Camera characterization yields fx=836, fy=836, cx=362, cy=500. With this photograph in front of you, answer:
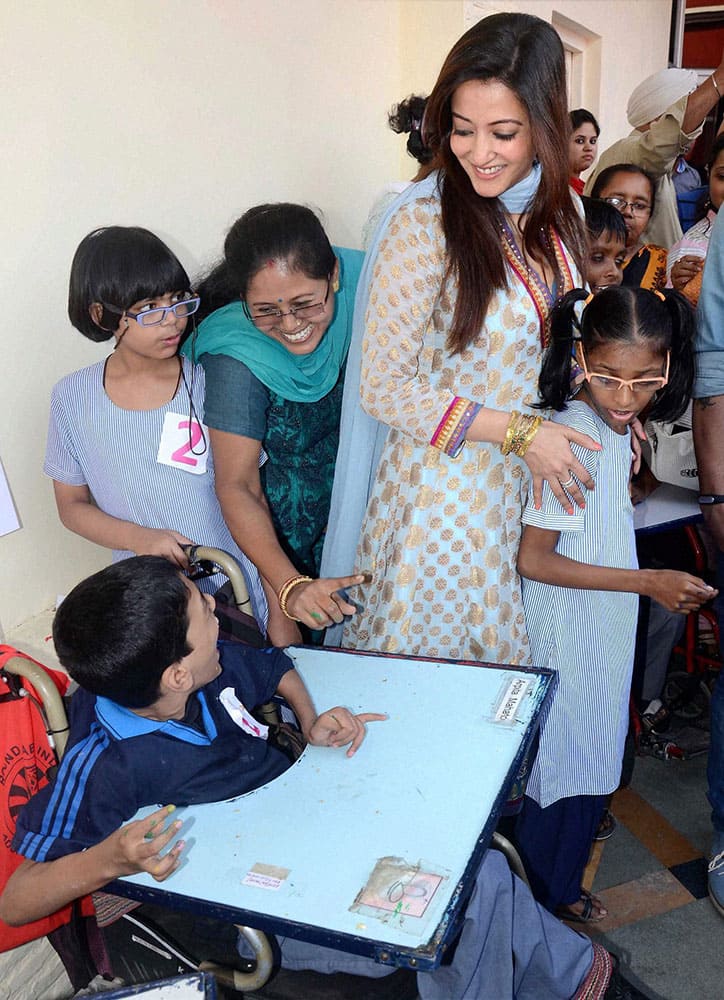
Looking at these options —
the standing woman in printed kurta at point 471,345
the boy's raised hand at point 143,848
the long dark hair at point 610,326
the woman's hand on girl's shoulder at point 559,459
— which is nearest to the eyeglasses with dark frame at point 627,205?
the long dark hair at point 610,326

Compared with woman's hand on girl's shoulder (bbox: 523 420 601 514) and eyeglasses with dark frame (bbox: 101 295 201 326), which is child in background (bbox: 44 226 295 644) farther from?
woman's hand on girl's shoulder (bbox: 523 420 601 514)

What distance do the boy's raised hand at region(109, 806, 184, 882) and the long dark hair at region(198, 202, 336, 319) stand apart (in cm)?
101

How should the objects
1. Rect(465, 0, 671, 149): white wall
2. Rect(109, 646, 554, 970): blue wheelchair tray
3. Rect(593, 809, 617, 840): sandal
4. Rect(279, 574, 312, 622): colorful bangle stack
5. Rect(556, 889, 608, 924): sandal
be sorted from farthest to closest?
Rect(465, 0, 671, 149): white wall
Rect(593, 809, 617, 840): sandal
Rect(556, 889, 608, 924): sandal
Rect(279, 574, 312, 622): colorful bangle stack
Rect(109, 646, 554, 970): blue wheelchair tray

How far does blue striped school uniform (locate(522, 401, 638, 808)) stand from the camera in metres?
1.61

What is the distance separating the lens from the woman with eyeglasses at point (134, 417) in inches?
65.3

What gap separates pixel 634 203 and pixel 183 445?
2.00 meters

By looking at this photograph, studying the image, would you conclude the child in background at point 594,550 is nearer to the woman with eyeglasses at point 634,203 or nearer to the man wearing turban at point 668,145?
the woman with eyeglasses at point 634,203

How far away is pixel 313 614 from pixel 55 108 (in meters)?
1.40

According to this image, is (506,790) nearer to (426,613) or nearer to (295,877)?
(295,877)

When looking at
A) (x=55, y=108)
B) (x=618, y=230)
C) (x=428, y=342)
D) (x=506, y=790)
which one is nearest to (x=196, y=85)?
(x=55, y=108)

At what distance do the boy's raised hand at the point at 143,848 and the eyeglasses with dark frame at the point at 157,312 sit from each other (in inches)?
38.6

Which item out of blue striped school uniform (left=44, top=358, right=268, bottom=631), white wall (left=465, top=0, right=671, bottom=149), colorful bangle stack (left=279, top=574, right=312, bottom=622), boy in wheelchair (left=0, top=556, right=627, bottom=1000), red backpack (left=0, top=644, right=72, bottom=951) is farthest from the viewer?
white wall (left=465, top=0, right=671, bottom=149)

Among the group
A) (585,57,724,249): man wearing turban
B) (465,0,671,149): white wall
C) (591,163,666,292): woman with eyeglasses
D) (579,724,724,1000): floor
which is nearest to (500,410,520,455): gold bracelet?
(579,724,724,1000): floor

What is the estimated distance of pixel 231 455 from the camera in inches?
66.3
